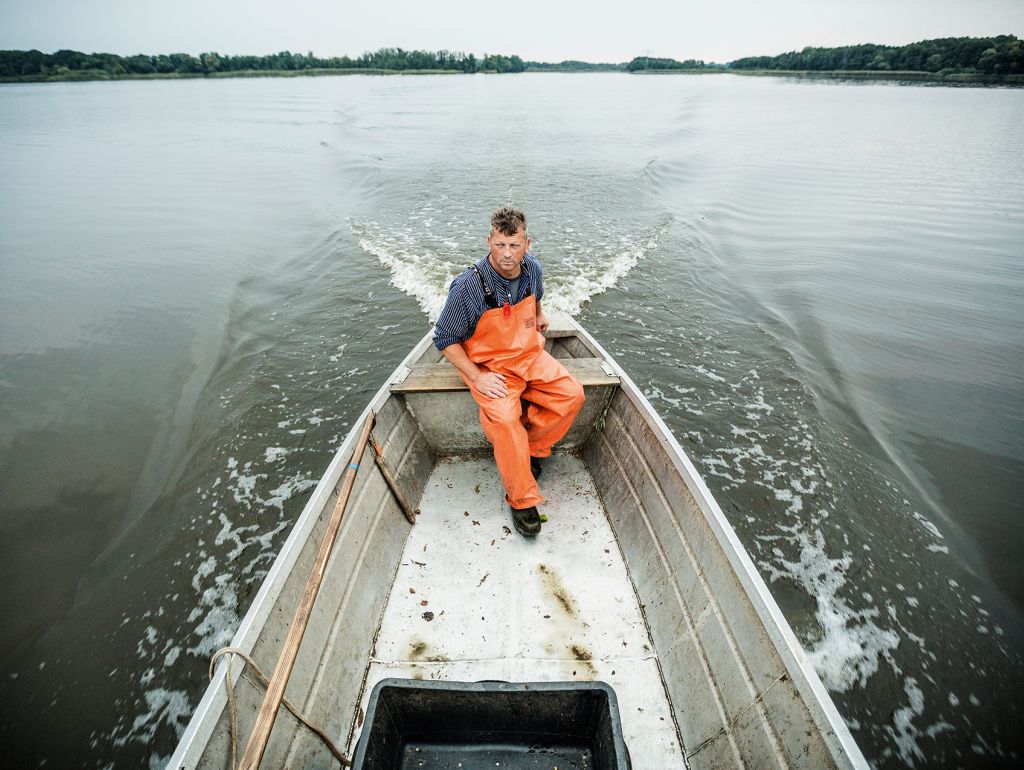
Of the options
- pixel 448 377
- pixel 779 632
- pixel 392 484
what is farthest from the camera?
pixel 448 377

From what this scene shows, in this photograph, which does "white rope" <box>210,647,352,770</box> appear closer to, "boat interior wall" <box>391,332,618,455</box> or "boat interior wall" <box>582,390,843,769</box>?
"boat interior wall" <box>582,390,843,769</box>

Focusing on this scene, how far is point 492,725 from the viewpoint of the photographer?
211 cm

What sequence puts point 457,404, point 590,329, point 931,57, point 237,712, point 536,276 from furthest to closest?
point 931,57, point 590,329, point 457,404, point 536,276, point 237,712

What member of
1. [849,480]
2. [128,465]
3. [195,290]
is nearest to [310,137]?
[195,290]

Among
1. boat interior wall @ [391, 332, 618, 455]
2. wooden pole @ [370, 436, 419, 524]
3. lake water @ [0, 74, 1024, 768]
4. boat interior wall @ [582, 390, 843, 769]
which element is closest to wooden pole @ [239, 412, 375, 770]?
wooden pole @ [370, 436, 419, 524]

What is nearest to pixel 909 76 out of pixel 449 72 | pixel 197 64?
pixel 449 72

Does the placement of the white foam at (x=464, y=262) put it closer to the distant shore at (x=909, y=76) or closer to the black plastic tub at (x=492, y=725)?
the black plastic tub at (x=492, y=725)

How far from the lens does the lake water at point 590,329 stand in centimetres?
321

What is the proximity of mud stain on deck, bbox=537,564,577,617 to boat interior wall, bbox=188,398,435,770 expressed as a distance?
1054 millimetres

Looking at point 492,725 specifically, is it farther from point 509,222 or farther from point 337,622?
point 509,222

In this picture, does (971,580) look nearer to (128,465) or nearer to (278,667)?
(278,667)

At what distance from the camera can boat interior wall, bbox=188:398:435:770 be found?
1.91m

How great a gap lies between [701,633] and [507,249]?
256cm

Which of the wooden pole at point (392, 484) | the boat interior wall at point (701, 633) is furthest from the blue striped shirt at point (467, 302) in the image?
the boat interior wall at point (701, 633)
